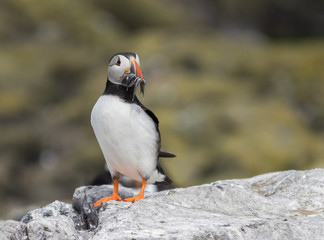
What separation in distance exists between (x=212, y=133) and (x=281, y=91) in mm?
6937

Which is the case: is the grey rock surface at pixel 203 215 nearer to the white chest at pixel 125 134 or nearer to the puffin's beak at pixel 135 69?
the white chest at pixel 125 134

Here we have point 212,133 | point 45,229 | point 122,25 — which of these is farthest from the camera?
point 122,25

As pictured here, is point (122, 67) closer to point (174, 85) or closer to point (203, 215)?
point (203, 215)

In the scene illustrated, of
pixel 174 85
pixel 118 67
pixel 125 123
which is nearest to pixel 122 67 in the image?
pixel 118 67

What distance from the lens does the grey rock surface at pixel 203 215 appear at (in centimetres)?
500

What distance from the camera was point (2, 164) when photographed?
1970 cm

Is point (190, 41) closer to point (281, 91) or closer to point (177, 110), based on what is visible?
point (281, 91)

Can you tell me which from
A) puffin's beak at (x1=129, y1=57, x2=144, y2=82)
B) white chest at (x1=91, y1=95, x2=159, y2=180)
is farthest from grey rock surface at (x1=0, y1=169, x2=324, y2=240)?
puffin's beak at (x1=129, y1=57, x2=144, y2=82)

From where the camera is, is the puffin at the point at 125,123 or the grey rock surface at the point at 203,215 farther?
the puffin at the point at 125,123

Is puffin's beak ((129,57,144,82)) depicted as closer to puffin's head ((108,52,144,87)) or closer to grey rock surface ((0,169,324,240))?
puffin's head ((108,52,144,87))

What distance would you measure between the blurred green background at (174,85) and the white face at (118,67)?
5.95 metres

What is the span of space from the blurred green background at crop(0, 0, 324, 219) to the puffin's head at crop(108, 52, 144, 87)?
5958 mm

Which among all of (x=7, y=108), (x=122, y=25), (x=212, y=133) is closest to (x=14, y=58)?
(x=7, y=108)

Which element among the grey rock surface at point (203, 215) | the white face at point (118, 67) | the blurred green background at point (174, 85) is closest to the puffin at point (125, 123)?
the white face at point (118, 67)
